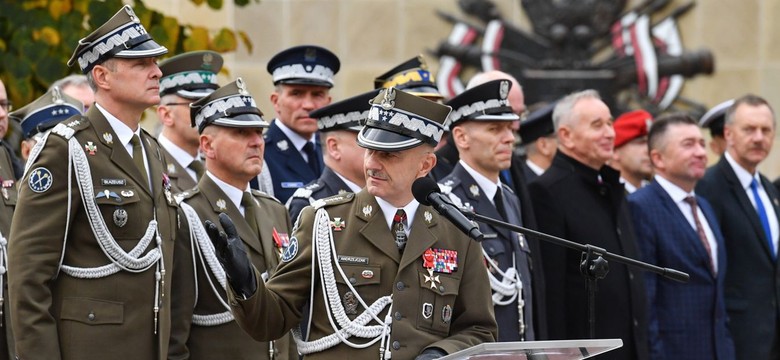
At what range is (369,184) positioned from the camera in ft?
18.7

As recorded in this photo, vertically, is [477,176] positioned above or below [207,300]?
above

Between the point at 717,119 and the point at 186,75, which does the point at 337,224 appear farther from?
the point at 717,119

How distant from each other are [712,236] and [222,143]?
365 cm

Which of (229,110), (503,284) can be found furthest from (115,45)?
(503,284)

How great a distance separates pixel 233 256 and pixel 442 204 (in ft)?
2.47

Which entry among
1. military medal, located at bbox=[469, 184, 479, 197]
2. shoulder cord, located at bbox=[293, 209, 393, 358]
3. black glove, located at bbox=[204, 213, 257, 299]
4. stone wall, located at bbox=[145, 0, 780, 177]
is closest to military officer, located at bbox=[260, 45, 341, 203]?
military medal, located at bbox=[469, 184, 479, 197]

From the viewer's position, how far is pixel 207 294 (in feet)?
22.0

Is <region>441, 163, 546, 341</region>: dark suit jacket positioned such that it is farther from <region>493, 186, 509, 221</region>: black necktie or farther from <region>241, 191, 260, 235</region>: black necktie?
<region>241, 191, 260, 235</region>: black necktie

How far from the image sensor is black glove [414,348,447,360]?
5414 mm

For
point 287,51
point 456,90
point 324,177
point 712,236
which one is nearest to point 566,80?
point 456,90

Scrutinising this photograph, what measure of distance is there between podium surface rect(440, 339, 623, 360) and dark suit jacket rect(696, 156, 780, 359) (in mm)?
4533

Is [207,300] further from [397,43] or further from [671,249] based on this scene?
[397,43]

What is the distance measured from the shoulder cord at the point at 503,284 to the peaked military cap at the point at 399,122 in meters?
1.77

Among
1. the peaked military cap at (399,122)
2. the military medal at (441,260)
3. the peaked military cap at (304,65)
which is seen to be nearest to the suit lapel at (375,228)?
the military medal at (441,260)
